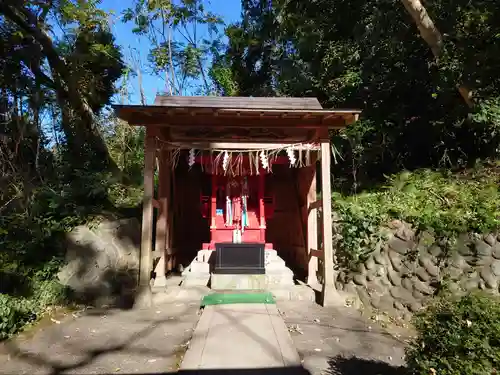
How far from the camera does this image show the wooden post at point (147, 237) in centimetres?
615

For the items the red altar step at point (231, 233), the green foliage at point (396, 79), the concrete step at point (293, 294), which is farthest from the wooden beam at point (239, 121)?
the green foliage at point (396, 79)

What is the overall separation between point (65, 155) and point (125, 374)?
354 inches

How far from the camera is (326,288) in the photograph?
6277mm

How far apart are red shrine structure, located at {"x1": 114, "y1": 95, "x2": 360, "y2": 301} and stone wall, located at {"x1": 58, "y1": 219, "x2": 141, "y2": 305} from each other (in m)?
0.55

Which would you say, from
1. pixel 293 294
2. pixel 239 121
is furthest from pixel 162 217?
pixel 293 294

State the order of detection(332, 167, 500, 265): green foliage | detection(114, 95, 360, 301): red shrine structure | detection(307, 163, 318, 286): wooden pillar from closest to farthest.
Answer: detection(332, 167, 500, 265): green foliage < detection(114, 95, 360, 301): red shrine structure < detection(307, 163, 318, 286): wooden pillar

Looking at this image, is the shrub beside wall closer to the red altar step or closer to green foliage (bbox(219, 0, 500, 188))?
green foliage (bbox(219, 0, 500, 188))

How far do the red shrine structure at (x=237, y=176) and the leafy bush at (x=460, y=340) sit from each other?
3728 millimetres

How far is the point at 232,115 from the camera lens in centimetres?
646

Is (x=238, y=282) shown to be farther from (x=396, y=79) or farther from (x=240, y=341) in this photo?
(x=396, y=79)

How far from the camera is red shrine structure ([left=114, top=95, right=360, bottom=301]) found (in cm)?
641

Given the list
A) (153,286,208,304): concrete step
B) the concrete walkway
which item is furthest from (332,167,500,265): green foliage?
(153,286,208,304): concrete step

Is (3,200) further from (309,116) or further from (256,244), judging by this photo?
(309,116)

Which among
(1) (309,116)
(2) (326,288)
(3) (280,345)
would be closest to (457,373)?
(3) (280,345)
